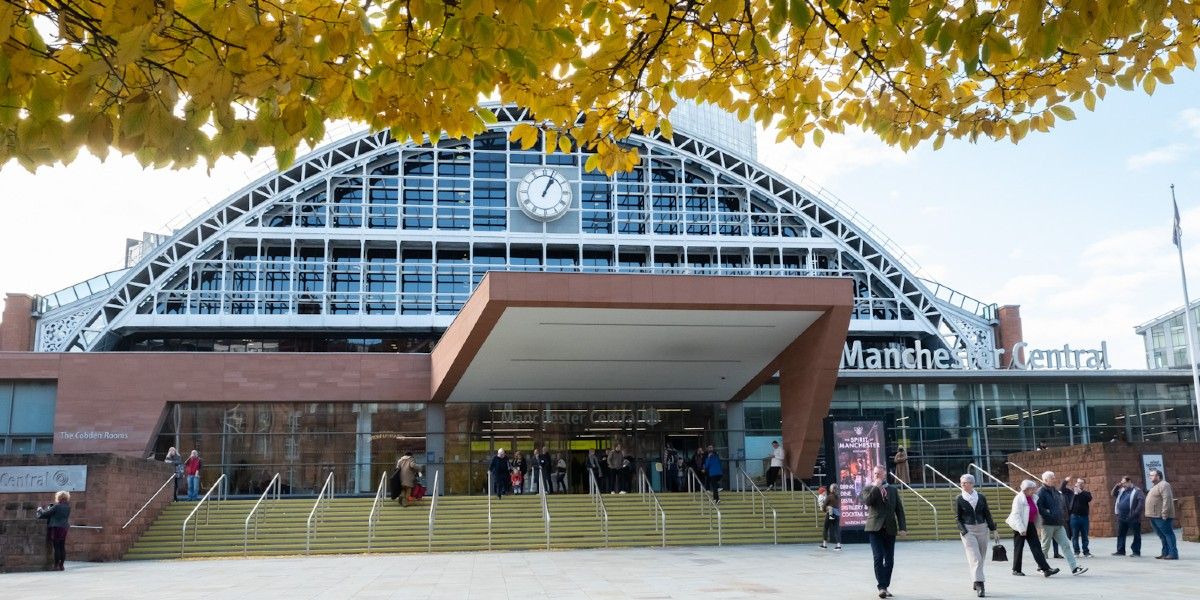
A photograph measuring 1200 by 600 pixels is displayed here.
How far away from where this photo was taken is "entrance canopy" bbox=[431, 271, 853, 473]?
2255 cm

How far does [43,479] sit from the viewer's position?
20.8 meters

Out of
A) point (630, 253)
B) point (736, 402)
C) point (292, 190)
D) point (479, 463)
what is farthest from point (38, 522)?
point (630, 253)

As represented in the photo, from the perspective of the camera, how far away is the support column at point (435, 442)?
31078 mm

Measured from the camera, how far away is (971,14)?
5.18 metres

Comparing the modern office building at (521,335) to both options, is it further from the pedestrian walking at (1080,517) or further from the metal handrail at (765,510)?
the pedestrian walking at (1080,517)

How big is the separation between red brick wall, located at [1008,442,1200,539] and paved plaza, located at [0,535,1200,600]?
5.72ft

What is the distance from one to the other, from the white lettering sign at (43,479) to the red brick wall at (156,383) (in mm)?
8599

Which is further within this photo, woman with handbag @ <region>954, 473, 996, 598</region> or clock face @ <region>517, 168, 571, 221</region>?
clock face @ <region>517, 168, 571, 221</region>

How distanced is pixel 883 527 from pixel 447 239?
3519 cm

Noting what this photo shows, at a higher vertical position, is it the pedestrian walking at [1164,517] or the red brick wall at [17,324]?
the red brick wall at [17,324]

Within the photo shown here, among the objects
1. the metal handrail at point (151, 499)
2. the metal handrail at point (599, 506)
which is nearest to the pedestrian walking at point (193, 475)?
the metal handrail at point (151, 499)

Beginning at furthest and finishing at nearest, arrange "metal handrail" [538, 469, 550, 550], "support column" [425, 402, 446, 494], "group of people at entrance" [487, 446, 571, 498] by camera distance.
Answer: "support column" [425, 402, 446, 494], "group of people at entrance" [487, 446, 571, 498], "metal handrail" [538, 469, 550, 550]

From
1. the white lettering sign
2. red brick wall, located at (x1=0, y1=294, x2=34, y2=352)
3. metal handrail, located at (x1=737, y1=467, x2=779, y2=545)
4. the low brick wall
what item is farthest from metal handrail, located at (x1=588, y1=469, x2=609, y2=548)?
red brick wall, located at (x1=0, y1=294, x2=34, y2=352)

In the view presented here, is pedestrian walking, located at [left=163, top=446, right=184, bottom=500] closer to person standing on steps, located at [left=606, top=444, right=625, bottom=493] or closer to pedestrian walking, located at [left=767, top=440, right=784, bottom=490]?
person standing on steps, located at [left=606, top=444, right=625, bottom=493]
